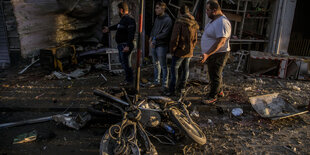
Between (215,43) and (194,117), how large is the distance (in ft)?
5.01

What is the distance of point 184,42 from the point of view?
4.48 metres

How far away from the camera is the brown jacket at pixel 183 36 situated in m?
4.39

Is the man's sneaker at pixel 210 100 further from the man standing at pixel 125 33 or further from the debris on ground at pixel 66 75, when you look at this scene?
the debris on ground at pixel 66 75

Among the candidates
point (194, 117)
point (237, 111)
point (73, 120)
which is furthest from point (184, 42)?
point (73, 120)

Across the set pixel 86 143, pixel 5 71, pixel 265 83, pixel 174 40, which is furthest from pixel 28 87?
pixel 265 83

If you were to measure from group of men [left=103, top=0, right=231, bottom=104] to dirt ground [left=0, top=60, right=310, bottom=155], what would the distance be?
1.98 feet

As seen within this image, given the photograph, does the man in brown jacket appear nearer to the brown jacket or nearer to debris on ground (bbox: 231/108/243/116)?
the brown jacket

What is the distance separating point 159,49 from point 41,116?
2996 mm

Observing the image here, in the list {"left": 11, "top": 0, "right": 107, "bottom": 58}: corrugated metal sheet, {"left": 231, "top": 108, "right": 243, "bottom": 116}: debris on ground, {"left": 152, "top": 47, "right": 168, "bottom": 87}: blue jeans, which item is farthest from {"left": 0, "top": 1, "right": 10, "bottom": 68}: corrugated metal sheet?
{"left": 231, "top": 108, "right": 243, "bottom": 116}: debris on ground

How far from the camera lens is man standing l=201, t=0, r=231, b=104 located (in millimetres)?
3869

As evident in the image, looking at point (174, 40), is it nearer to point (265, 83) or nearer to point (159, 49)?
point (159, 49)

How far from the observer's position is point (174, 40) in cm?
448

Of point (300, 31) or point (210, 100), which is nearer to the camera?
point (210, 100)

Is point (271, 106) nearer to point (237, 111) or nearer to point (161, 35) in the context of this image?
point (237, 111)
